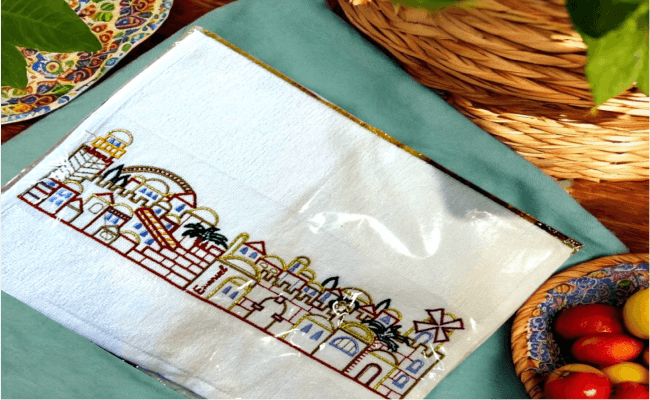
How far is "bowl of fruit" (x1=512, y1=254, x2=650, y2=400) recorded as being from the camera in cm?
32

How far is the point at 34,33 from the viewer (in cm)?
18

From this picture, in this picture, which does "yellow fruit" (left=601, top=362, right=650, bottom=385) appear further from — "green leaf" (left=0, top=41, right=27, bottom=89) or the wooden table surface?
"green leaf" (left=0, top=41, right=27, bottom=89)

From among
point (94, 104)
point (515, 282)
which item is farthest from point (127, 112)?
point (515, 282)

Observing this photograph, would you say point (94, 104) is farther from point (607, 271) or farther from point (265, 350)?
point (607, 271)

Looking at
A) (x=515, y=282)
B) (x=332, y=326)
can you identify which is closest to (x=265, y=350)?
(x=332, y=326)

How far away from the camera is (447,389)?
1.16 ft

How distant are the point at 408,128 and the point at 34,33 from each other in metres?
0.23

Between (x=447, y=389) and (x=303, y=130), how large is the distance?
0.19m

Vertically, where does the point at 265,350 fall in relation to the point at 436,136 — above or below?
below

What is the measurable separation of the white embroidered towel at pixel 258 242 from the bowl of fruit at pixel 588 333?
0.06ft

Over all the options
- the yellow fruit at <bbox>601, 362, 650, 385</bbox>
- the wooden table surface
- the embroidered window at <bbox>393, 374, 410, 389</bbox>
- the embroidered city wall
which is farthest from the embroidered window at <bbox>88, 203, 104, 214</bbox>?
the yellow fruit at <bbox>601, 362, 650, 385</bbox>

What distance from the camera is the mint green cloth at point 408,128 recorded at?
0.35 metres

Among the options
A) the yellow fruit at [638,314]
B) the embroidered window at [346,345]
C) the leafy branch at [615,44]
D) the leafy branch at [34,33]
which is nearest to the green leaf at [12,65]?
the leafy branch at [34,33]

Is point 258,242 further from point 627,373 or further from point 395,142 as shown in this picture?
point 627,373
